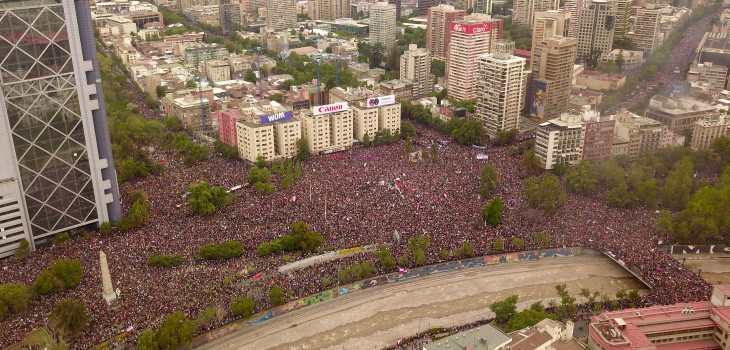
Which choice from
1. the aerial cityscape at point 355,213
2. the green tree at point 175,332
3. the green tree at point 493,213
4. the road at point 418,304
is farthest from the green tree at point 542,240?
the green tree at point 175,332

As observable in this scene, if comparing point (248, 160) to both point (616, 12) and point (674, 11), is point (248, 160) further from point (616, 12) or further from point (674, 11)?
point (674, 11)

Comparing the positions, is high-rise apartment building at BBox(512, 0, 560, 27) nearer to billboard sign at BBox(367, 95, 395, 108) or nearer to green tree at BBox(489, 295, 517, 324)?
billboard sign at BBox(367, 95, 395, 108)

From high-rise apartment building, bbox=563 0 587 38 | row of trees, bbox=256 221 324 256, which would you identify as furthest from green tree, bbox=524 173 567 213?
high-rise apartment building, bbox=563 0 587 38

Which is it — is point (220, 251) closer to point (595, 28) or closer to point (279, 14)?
point (595, 28)

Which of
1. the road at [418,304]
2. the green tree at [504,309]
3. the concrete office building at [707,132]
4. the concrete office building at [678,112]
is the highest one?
the concrete office building at [678,112]

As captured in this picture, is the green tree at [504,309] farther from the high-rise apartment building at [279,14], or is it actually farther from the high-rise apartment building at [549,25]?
the high-rise apartment building at [279,14]

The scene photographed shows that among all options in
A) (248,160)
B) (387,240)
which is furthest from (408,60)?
(387,240)
